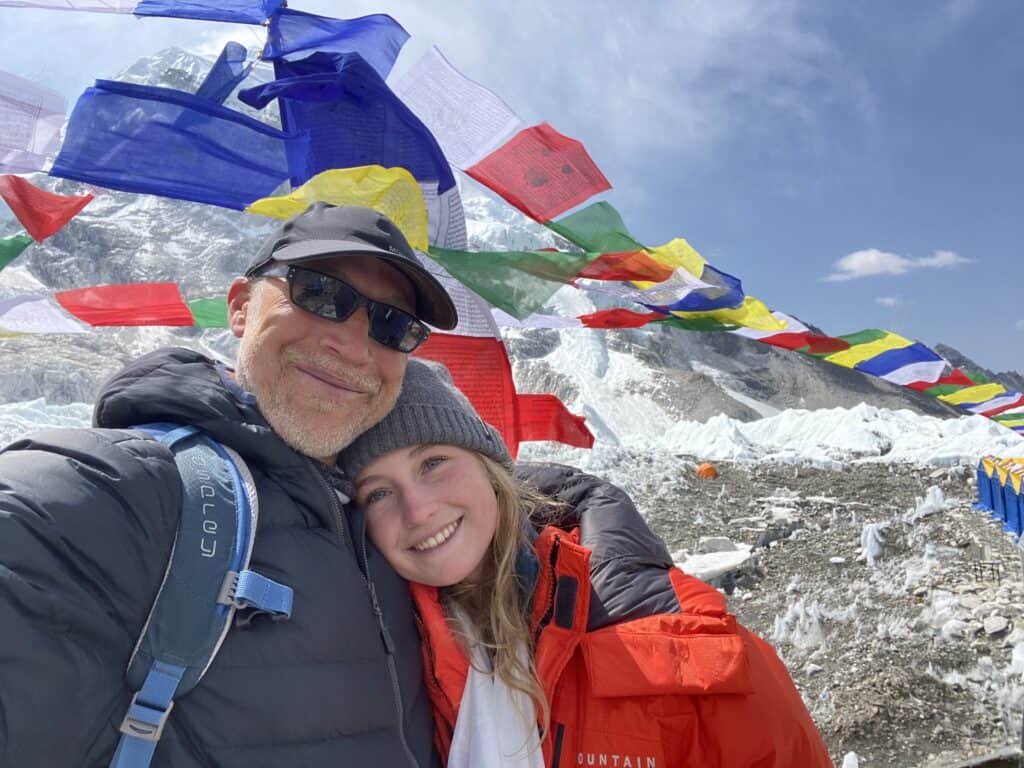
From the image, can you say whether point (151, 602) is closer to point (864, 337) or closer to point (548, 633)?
point (548, 633)

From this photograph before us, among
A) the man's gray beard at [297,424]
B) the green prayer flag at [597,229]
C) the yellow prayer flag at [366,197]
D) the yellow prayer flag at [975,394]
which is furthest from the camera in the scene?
the yellow prayer flag at [975,394]

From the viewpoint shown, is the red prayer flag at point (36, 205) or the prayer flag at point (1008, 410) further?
the prayer flag at point (1008, 410)

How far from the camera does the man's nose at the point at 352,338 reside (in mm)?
1577

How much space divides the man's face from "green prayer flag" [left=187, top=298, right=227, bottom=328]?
105 inches

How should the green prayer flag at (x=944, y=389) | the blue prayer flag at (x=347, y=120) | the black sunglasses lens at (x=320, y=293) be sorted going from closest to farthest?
the black sunglasses lens at (x=320, y=293)
the blue prayer flag at (x=347, y=120)
the green prayer flag at (x=944, y=389)

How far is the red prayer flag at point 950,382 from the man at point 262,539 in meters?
4.91

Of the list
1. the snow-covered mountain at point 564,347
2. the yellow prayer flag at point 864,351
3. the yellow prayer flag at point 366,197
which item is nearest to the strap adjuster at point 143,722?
the yellow prayer flag at point 366,197

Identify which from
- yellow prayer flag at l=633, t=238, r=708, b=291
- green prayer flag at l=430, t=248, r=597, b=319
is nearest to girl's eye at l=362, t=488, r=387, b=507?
green prayer flag at l=430, t=248, r=597, b=319

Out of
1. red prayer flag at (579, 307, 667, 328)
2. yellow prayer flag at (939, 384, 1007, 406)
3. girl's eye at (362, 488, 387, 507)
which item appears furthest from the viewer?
yellow prayer flag at (939, 384, 1007, 406)

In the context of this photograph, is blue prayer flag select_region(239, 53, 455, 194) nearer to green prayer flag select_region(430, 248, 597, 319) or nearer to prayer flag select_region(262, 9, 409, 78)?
prayer flag select_region(262, 9, 409, 78)

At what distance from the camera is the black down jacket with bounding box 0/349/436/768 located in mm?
931

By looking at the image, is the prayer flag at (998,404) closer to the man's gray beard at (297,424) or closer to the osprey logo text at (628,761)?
the osprey logo text at (628,761)

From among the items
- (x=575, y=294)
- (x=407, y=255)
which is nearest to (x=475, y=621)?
(x=407, y=255)

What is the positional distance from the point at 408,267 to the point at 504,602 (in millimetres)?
879
